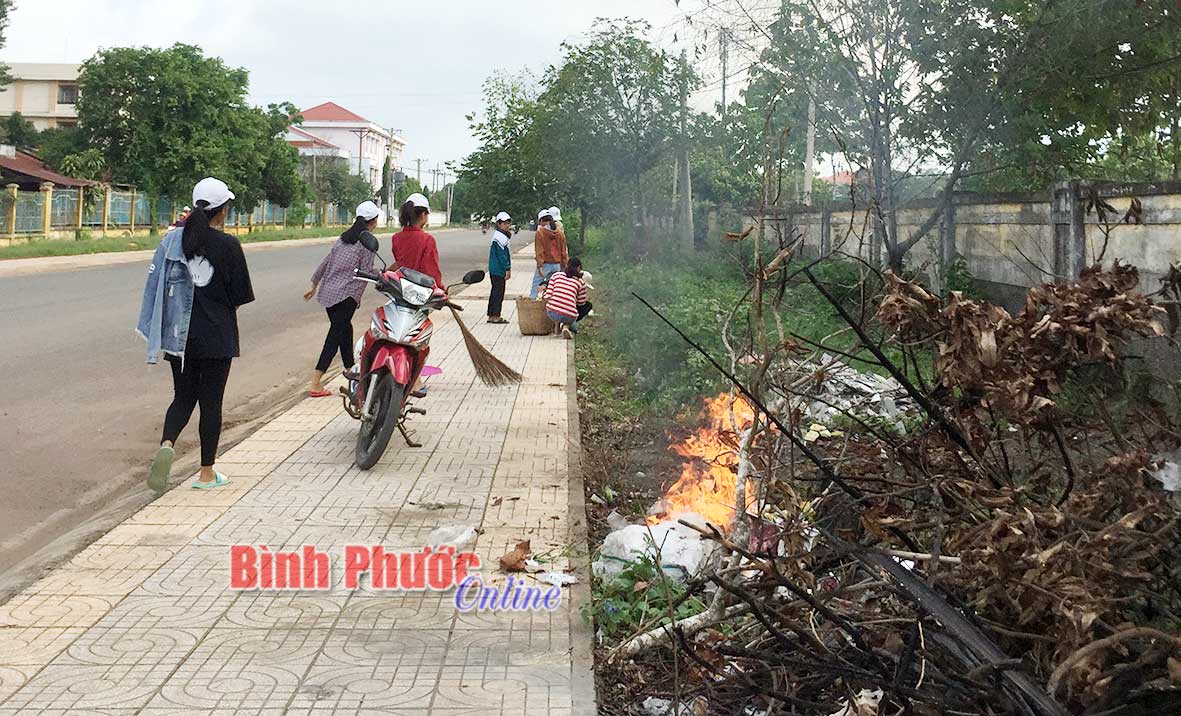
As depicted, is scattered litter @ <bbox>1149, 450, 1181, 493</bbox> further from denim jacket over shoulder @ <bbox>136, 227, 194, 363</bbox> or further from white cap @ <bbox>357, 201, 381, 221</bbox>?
white cap @ <bbox>357, 201, 381, 221</bbox>

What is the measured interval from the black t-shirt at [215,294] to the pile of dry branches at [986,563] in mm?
3563

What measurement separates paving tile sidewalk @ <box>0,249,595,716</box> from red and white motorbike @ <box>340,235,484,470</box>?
0.26 metres

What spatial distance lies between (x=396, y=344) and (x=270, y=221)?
209 feet

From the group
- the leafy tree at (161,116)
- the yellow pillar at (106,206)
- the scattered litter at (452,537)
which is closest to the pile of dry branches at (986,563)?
the scattered litter at (452,537)

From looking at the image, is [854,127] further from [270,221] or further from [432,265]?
[270,221]

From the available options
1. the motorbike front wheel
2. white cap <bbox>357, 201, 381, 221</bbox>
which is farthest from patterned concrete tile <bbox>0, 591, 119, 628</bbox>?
white cap <bbox>357, 201, 381, 221</bbox>

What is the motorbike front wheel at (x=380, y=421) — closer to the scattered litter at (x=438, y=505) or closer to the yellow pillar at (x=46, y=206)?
the scattered litter at (x=438, y=505)

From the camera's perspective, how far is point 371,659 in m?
4.01

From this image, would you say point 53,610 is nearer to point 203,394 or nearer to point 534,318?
point 203,394

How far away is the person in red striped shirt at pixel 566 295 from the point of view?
49.0ft

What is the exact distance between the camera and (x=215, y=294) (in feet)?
20.8

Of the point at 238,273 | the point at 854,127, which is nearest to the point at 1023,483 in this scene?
the point at 238,273

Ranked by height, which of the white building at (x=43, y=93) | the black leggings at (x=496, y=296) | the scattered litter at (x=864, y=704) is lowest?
the scattered litter at (x=864, y=704)

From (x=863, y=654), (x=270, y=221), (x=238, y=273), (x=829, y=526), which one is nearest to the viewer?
(x=863, y=654)
